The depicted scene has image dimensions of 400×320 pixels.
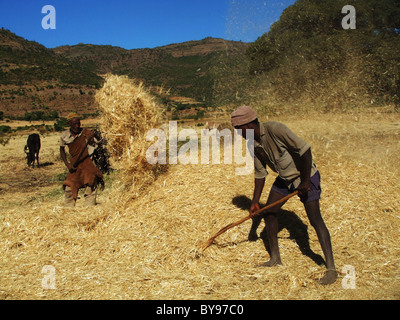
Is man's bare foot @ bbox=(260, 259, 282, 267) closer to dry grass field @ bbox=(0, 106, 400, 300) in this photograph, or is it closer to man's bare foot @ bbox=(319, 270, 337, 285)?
dry grass field @ bbox=(0, 106, 400, 300)

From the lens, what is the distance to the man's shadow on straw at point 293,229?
3566 millimetres

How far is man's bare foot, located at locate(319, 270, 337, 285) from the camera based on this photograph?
2.87 m

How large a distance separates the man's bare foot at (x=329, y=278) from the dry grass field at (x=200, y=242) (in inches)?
2.1

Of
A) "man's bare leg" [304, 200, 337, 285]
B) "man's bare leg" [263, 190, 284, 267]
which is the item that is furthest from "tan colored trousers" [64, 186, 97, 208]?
"man's bare leg" [304, 200, 337, 285]

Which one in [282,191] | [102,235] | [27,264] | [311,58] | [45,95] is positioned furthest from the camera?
[45,95]

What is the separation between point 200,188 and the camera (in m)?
4.88

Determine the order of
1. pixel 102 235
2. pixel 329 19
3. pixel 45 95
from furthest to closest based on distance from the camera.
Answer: pixel 45 95
pixel 329 19
pixel 102 235

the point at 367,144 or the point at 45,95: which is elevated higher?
the point at 45,95

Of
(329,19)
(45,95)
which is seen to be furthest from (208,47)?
(329,19)

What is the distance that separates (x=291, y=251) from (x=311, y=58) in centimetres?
1215

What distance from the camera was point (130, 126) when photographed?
5.24m

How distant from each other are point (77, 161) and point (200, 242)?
218 centimetres

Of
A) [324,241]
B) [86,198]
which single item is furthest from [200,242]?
[86,198]

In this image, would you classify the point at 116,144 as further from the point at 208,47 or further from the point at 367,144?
the point at 208,47
